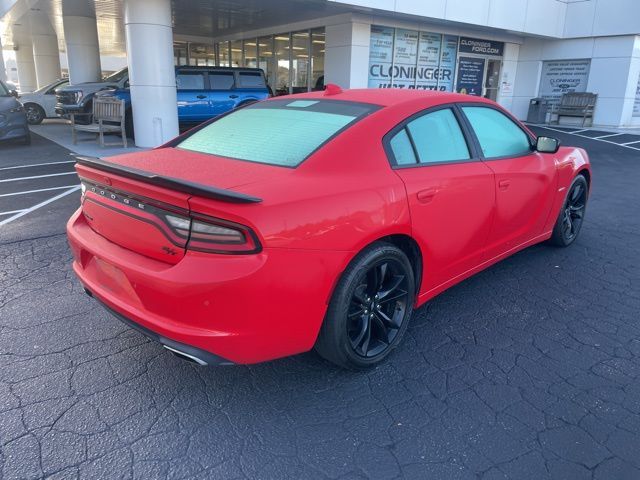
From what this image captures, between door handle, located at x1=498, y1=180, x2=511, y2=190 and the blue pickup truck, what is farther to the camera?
the blue pickup truck

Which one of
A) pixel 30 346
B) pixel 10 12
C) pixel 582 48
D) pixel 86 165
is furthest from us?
pixel 582 48

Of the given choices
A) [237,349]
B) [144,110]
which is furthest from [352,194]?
[144,110]

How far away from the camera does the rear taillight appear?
2213 millimetres

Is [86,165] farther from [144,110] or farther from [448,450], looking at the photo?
[144,110]

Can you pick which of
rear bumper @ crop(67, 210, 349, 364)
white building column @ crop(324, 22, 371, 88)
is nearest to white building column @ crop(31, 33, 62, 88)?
white building column @ crop(324, 22, 371, 88)

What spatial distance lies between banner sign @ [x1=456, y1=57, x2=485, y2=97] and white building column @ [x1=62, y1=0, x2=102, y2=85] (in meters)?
12.9

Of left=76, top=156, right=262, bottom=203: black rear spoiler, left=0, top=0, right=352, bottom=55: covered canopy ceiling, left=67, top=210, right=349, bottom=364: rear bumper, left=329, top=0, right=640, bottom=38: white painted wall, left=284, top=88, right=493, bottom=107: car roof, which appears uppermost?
left=329, top=0, right=640, bottom=38: white painted wall

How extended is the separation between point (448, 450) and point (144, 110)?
413 inches

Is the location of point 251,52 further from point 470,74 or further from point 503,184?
point 503,184

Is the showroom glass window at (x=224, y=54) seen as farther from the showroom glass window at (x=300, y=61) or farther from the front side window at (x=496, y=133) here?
the front side window at (x=496, y=133)

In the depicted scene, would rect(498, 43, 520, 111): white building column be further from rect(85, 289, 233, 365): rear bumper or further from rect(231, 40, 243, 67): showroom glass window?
rect(85, 289, 233, 365): rear bumper

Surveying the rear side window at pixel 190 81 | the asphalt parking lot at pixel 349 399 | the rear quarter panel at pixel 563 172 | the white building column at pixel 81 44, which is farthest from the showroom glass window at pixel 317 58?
the asphalt parking lot at pixel 349 399

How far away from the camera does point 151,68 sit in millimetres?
10711

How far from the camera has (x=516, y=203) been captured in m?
3.92
